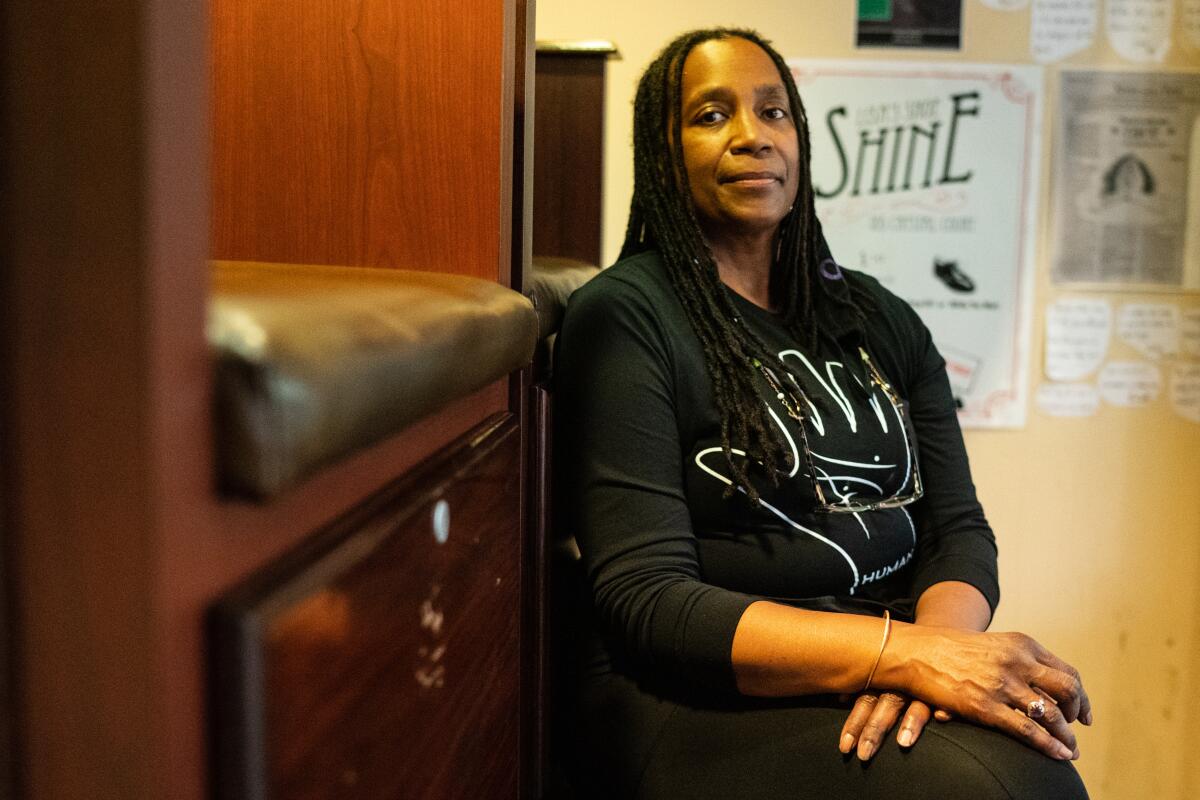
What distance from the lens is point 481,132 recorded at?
2.77 feet

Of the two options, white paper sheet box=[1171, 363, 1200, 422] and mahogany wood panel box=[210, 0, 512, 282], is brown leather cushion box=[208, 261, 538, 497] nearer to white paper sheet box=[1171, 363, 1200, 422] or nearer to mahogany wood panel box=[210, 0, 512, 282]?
mahogany wood panel box=[210, 0, 512, 282]

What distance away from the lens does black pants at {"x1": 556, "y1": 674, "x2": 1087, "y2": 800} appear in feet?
3.18

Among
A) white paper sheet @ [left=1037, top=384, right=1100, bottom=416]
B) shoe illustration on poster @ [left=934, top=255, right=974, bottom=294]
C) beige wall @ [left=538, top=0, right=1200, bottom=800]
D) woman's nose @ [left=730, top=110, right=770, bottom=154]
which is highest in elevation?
woman's nose @ [left=730, top=110, right=770, bottom=154]

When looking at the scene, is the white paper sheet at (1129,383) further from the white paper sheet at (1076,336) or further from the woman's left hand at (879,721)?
the woman's left hand at (879,721)

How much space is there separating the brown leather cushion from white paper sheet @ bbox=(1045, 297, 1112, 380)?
5.59 feet

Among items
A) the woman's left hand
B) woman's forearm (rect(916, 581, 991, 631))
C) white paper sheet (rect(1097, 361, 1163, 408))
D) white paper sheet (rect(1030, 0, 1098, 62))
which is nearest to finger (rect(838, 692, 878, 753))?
the woman's left hand

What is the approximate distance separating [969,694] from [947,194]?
1280 mm

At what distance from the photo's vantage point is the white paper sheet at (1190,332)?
2.07 metres

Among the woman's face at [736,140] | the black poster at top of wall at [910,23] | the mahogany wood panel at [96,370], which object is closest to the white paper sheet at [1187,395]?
the black poster at top of wall at [910,23]

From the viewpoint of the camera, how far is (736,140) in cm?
140

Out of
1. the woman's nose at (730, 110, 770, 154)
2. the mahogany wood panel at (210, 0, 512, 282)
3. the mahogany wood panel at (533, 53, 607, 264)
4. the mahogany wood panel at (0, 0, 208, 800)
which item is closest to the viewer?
the mahogany wood panel at (0, 0, 208, 800)

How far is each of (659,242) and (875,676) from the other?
617 millimetres

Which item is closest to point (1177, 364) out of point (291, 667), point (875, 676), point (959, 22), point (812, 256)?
point (959, 22)

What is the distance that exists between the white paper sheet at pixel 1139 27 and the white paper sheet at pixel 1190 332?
0.47 m
